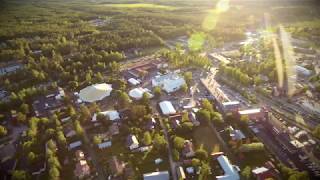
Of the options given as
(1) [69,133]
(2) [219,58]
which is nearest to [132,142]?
(1) [69,133]

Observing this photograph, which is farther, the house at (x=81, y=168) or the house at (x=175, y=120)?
the house at (x=175, y=120)

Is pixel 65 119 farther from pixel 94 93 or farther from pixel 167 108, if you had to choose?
pixel 167 108

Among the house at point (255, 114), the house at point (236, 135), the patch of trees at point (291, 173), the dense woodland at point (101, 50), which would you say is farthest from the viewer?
the house at point (255, 114)

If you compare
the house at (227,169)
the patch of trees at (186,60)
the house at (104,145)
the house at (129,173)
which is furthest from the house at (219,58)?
the house at (129,173)

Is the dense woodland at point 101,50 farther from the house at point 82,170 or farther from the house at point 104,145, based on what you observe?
the house at point 82,170

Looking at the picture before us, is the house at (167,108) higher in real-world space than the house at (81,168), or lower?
higher

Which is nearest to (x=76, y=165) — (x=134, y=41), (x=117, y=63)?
(x=117, y=63)

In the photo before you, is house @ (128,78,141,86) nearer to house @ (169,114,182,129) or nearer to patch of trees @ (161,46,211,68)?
patch of trees @ (161,46,211,68)
